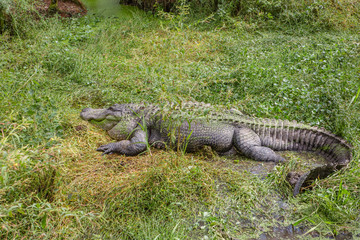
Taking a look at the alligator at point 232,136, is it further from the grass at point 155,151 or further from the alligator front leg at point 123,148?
the grass at point 155,151

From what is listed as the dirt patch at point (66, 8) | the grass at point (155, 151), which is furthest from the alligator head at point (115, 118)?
the dirt patch at point (66, 8)

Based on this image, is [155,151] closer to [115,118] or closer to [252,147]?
[115,118]

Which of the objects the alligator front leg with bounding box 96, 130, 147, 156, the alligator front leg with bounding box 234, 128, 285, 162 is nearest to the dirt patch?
the alligator front leg with bounding box 96, 130, 147, 156

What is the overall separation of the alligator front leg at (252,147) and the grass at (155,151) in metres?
0.15

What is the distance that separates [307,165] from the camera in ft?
13.6

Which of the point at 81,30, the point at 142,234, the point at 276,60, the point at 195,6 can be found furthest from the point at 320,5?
the point at 142,234

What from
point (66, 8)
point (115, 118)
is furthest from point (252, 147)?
point (66, 8)

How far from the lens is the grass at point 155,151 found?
3.07 meters

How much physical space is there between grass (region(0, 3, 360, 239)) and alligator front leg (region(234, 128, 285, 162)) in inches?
5.7

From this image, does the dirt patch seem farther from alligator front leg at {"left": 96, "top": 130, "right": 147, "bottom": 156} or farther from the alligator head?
alligator front leg at {"left": 96, "top": 130, "right": 147, "bottom": 156}

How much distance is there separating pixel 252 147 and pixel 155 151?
1.37 metres

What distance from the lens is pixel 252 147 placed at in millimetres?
4383

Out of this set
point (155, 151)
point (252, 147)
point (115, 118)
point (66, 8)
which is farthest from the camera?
point (66, 8)

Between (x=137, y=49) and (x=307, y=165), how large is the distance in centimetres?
429
